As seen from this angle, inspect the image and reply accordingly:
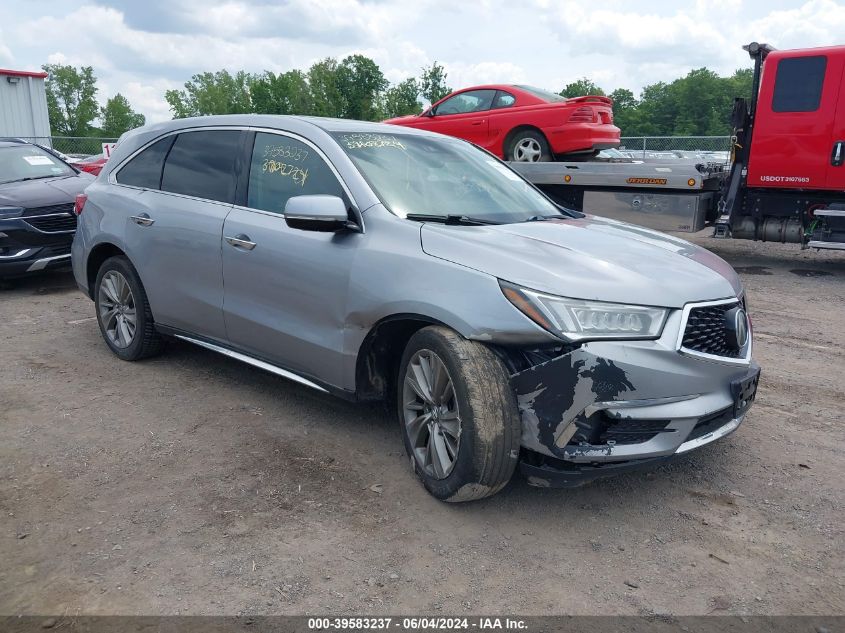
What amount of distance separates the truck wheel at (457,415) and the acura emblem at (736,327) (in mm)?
1072

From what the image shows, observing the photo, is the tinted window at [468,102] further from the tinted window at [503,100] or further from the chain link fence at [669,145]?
the chain link fence at [669,145]

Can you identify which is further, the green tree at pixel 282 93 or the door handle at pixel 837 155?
the green tree at pixel 282 93

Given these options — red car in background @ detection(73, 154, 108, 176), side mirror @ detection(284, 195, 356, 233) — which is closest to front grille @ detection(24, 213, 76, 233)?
side mirror @ detection(284, 195, 356, 233)

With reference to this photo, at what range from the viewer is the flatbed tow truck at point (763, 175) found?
909 centimetres

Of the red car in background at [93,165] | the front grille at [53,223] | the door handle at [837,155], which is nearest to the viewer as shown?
the front grille at [53,223]

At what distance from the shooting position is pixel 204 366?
17.7 feet

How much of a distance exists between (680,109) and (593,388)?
67218 millimetres

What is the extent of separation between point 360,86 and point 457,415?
63.4m

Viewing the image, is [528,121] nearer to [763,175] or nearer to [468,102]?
[468,102]

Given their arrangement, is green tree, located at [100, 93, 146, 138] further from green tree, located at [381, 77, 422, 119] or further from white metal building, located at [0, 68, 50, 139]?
white metal building, located at [0, 68, 50, 139]

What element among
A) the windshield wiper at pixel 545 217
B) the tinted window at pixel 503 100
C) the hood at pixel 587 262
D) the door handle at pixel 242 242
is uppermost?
the tinted window at pixel 503 100

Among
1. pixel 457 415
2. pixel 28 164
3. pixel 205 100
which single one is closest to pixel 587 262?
pixel 457 415

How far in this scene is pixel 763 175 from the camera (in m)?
9.66

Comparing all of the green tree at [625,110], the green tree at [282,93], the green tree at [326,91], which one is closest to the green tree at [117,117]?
the green tree at [282,93]
